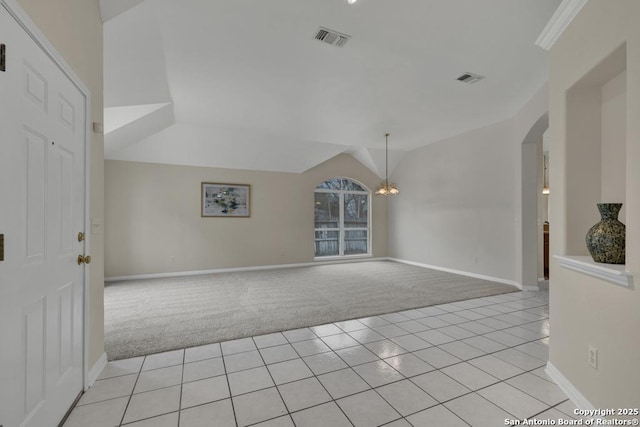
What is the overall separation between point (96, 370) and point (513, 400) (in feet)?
9.85

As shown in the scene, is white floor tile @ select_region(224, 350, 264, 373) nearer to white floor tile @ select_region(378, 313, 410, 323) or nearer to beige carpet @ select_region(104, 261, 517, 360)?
beige carpet @ select_region(104, 261, 517, 360)

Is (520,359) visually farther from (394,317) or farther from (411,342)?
(394,317)

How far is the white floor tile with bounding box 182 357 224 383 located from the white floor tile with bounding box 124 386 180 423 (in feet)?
0.50

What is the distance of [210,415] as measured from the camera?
1752mm

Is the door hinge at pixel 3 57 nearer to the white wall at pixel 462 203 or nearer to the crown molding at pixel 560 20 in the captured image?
the crown molding at pixel 560 20

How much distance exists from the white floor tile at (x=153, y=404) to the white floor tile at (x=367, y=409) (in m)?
1.10

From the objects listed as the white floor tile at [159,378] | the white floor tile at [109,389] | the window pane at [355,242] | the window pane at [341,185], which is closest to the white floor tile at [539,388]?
the white floor tile at [159,378]

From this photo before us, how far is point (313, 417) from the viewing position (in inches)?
68.2

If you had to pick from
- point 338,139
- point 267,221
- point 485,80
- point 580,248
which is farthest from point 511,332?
point 267,221

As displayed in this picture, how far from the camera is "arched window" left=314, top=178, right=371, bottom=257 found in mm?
7762

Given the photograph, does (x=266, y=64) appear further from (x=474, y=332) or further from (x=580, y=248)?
(x=474, y=332)

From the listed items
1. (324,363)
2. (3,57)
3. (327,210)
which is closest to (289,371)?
(324,363)

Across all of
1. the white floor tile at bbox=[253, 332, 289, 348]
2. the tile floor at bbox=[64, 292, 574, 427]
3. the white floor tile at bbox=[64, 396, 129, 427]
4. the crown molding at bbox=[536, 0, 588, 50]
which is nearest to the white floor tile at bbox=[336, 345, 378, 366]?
the tile floor at bbox=[64, 292, 574, 427]

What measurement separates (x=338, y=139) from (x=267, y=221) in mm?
2550
